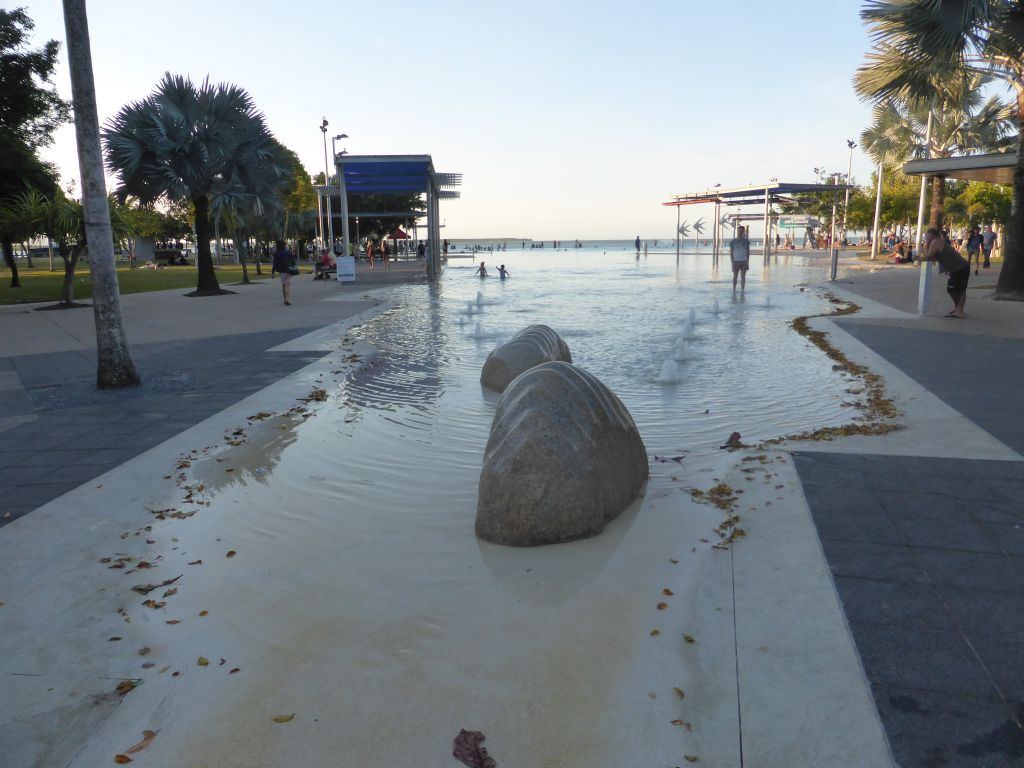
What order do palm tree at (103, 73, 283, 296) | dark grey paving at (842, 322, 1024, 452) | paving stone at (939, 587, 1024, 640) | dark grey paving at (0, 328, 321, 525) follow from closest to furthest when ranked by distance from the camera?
paving stone at (939, 587, 1024, 640)
dark grey paving at (0, 328, 321, 525)
dark grey paving at (842, 322, 1024, 452)
palm tree at (103, 73, 283, 296)

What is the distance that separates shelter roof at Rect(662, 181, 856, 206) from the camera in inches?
1532

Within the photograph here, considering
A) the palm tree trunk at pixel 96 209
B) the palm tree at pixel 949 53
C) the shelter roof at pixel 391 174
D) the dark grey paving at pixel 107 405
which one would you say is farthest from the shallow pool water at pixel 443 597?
the shelter roof at pixel 391 174

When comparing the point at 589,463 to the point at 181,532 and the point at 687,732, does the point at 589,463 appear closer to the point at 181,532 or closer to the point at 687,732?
the point at 687,732

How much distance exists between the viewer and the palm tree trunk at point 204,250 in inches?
967

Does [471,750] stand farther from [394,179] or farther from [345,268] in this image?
[394,179]

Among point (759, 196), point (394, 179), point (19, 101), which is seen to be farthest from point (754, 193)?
point (19, 101)

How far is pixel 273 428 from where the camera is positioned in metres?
7.45

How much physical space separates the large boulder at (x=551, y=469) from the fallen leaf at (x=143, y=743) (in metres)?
2.19

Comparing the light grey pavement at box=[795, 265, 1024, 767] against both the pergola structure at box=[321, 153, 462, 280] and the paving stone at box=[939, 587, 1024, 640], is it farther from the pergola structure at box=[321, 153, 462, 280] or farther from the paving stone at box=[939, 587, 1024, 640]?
the pergola structure at box=[321, 153, 462, 280]

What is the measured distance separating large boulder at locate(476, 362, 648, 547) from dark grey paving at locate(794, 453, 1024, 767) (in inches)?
54.7

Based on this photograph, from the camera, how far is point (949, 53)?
52.5 ft

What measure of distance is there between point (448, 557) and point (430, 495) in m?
1.12

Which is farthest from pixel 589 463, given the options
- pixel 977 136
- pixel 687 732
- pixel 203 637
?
pixel 977 136

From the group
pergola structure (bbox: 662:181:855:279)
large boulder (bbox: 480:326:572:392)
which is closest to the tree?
large boulder (bbox: 480:326:572:392)
